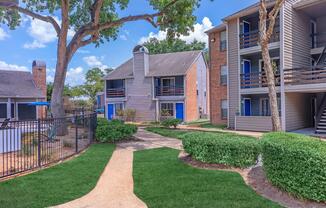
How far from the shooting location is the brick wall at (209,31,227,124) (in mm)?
23859

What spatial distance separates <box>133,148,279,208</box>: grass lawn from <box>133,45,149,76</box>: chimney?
75.4 feet

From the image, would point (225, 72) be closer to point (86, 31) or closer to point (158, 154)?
point (86, 31)

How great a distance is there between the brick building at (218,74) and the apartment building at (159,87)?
16.3 feet

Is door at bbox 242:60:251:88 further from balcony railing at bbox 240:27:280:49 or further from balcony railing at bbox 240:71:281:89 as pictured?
balcony railing at bbox 240:27:280:49

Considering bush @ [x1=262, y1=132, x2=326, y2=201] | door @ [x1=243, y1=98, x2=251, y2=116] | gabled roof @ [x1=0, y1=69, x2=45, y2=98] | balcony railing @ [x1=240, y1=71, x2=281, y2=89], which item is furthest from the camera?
gabled roof @ [x1=0, y1=69, x2=45, y2=98]

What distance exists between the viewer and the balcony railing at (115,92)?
3291cm

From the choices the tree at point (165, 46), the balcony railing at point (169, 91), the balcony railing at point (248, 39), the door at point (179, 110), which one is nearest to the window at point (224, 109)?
the balcony railing at point (248, 39)

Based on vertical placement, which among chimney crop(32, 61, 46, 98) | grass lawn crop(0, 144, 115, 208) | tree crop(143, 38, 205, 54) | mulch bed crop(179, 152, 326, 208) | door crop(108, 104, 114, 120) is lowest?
grass lawn crop(0, 144, 115, 208)

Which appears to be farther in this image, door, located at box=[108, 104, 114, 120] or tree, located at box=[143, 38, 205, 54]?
tree, located at box=[143, 38, 205, 54]

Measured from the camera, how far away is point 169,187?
6652 mm

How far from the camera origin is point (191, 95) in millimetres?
30562

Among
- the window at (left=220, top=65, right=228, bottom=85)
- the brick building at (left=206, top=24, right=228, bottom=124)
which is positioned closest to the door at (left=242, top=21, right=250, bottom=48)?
the brick building at (left=206, top=24, right=228, bottom=124)

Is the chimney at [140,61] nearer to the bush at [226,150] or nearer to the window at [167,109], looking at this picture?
the window at [167,109]

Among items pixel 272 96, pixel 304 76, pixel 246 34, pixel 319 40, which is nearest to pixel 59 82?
pixel 272 96
